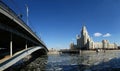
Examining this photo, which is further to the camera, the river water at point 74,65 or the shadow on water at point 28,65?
the shadow on water at point 28,65

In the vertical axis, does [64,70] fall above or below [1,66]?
below

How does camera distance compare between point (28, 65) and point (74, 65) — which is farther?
point (28, 65)

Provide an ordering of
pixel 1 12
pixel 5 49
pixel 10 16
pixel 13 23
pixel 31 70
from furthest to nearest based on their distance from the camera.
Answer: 1. pixel 5 49
2. pixel 31 70
3. pixel 13 23
4. pixel 10 16
5. pixel 1 12

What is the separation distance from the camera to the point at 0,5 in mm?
23500

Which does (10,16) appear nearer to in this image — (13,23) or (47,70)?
(13,23)

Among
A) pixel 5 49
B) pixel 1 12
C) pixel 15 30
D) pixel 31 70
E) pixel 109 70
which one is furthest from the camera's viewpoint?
pixel 5 49

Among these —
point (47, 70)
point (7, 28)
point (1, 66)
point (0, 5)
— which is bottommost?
point (47, 70)

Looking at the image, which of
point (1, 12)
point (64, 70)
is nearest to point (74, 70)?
point (64, 70)

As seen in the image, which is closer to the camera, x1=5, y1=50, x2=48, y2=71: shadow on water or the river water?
the river water

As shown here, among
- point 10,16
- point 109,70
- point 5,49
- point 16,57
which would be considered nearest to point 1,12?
point 10,16

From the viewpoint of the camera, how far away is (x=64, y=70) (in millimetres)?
42781

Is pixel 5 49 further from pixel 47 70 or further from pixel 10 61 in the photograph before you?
pixel 10 61

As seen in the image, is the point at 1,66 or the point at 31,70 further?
the point at 31,70

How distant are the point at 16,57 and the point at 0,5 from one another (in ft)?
30.6
